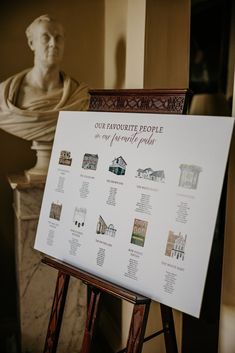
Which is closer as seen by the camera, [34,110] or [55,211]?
[55,211]

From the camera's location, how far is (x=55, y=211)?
155 centimetres

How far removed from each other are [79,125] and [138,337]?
2.63ft

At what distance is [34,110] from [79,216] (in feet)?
2.21

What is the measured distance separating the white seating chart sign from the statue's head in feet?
1.37

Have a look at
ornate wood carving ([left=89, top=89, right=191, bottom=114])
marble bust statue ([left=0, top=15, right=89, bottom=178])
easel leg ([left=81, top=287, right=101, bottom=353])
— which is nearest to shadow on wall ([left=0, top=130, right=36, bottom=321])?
marble bust statue ([left=0, top=15, right=89, bottom=178])

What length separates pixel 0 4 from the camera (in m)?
2.17

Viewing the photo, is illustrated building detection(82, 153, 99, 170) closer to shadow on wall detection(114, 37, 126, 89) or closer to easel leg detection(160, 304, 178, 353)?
easel leg detection(160, 304, 178, 353)

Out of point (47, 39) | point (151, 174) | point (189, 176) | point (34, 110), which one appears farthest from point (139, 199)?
point (47, 39)

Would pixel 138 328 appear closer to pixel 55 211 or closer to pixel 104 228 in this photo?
pixel 104 228

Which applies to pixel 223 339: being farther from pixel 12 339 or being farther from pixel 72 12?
pixel 72 12

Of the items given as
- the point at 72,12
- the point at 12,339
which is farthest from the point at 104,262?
the point at 72,12

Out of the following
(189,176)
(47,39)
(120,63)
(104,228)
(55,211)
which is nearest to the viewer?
(189,176)

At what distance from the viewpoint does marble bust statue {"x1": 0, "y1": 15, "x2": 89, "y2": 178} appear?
182 cm

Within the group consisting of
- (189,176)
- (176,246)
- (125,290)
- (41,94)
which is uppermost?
(41,94)
